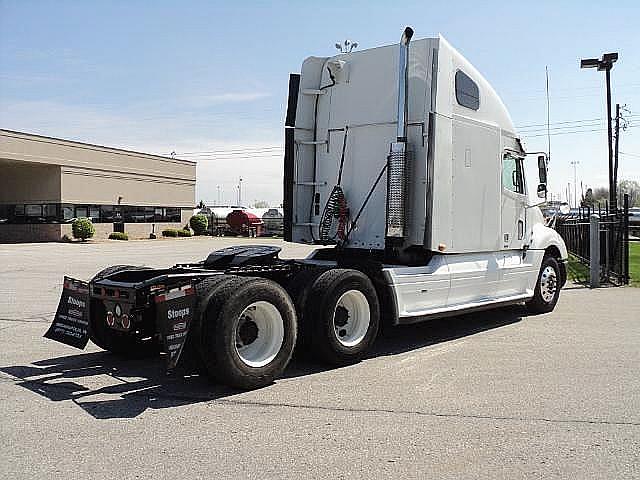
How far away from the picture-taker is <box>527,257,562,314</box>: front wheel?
11.8 metres

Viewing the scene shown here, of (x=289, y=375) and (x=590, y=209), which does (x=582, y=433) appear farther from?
(x=590, y=209)

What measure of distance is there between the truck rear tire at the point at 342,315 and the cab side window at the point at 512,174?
3788 millimetres

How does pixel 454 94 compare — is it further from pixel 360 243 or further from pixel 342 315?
pixel 342 315

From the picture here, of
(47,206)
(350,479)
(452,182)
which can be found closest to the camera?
(350,479)

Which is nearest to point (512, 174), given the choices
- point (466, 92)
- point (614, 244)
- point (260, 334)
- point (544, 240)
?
point (544, 240)

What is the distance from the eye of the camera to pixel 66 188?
4238 centimetres

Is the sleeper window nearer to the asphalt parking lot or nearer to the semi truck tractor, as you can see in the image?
the semi truck tractor

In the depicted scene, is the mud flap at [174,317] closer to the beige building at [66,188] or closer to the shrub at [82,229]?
the beige building at [66,188]

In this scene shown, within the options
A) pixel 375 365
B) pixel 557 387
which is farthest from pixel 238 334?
pixel 557 387

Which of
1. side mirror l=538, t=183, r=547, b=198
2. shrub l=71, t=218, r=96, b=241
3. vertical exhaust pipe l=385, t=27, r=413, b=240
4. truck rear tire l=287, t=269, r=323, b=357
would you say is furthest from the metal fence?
shrub l=71, t=218, r=96, b=241

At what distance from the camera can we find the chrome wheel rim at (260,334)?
690cm

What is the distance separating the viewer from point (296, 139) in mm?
10133

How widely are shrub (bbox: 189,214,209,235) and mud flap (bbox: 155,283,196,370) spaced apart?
48668 millimetres

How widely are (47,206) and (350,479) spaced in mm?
41500
